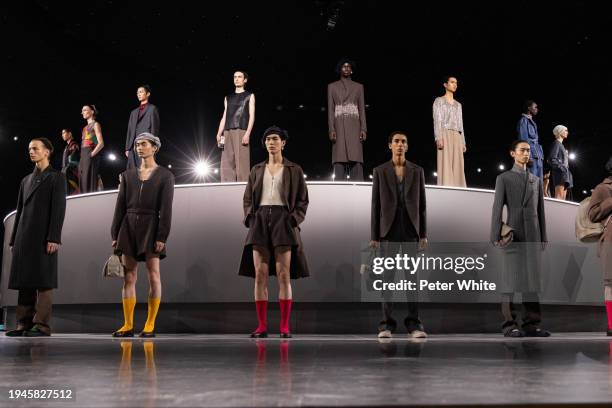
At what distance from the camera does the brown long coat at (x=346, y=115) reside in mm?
7887

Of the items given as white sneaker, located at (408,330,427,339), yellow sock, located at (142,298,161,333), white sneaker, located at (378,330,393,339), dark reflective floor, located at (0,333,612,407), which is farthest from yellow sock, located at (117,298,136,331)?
white sneaker, located at (408,330,427,339)

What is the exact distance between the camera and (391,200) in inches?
218

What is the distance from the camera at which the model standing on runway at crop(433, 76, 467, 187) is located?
811 cm

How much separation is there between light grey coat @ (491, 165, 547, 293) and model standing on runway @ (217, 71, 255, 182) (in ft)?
Answer: 10.2

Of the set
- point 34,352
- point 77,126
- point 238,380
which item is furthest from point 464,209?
point 77,126

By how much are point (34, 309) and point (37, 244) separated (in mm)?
594

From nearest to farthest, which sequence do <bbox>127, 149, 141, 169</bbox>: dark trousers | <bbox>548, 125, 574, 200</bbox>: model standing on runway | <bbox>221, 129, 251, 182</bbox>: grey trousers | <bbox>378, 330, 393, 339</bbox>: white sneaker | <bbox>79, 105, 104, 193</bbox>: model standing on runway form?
<bbox>378, 330, 393, 339</bbox>: white sneaker
<bbox>221, 129, 251, 182</bbox>: grey trousers
<bbox>127, 149, 141, 169</bbox>: dark trousers
<bbox>79, 105, 104, 193</bbox>: model standing on runway
<bbox>548, 125, 574, 200</bbox>: model standing on runway

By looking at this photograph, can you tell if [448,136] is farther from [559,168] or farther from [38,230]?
[38,230]

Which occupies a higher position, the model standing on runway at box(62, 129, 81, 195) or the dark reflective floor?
the model standing on runway at box(62, 129, 81, 195)

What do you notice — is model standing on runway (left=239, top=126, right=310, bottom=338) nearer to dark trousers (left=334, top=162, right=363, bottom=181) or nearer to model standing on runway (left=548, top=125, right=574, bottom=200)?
dark trousers (left=334, top=162, right=363, bottom=181)

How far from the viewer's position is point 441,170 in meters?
8.23

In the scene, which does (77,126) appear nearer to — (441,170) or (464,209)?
(441,170)

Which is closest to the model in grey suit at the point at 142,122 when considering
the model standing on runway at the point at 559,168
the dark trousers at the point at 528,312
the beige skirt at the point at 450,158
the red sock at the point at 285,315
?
the red sock at the point at 285,315

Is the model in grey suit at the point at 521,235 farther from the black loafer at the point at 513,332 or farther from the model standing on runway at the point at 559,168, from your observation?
the model standing on runway at the point at 559,168
